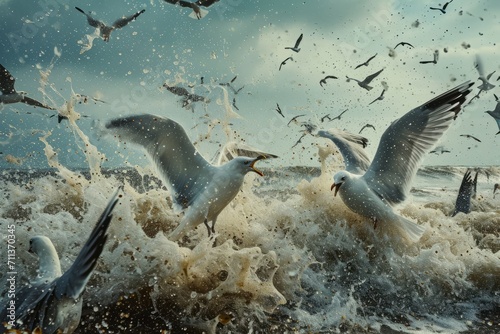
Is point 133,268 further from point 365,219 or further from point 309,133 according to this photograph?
point 309,133

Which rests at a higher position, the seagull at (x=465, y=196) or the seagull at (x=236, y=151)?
the seagull at (x=236, y=151)

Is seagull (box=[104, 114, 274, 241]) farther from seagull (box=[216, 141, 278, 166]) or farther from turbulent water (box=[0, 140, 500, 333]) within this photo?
seagull (box=[216, 141, 278, 166])

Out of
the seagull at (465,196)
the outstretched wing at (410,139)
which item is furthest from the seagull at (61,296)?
the seagull at (465,196)

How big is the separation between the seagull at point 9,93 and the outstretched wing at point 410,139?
5985 mm

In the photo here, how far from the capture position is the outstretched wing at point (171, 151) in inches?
230

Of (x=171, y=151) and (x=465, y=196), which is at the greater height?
(x=171, y=151)

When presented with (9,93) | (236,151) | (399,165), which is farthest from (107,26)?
(399,165)

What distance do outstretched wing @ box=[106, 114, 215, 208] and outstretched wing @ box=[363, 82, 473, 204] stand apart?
2.47m

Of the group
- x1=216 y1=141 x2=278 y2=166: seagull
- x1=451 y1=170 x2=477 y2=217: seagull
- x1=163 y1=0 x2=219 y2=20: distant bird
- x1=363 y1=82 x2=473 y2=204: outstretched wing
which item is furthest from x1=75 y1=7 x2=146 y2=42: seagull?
x1=451 y1=170 x2=477 y2=217: seagull

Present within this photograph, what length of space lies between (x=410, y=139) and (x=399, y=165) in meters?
0.41

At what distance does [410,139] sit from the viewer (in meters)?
6.78

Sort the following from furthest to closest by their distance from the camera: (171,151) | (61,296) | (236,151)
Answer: (236,151), (171,151), (61,296)

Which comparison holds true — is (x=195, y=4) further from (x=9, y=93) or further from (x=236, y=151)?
(x=9, y=93)

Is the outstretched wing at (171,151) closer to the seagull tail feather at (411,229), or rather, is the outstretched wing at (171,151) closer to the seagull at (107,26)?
the seagull tail feather at (411,229)
